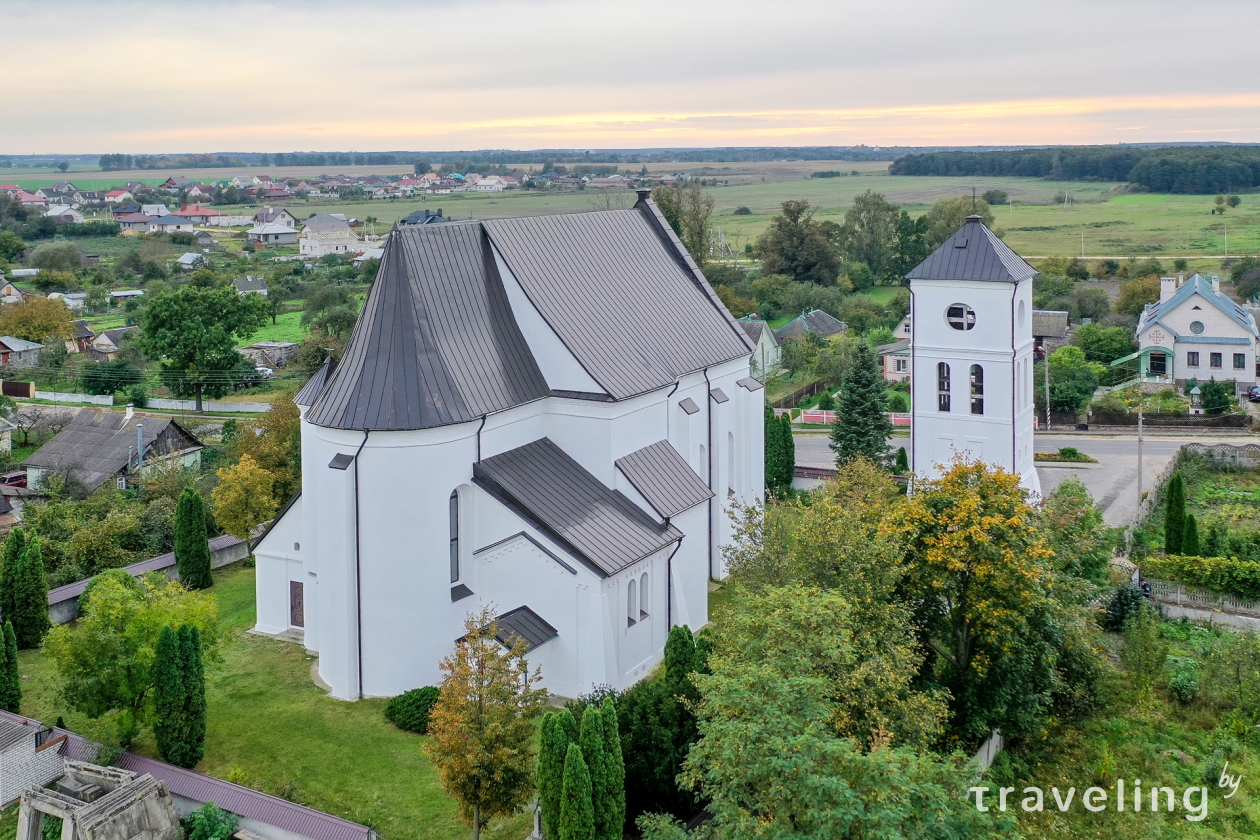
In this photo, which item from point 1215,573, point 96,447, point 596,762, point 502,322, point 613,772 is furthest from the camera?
point 96,447

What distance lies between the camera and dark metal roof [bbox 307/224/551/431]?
24.7 metres

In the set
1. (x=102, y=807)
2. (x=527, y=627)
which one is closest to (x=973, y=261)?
(x=527, y=627)

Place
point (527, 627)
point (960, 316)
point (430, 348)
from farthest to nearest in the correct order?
point (960, 316) → point (430, 348) → point (527, 627)

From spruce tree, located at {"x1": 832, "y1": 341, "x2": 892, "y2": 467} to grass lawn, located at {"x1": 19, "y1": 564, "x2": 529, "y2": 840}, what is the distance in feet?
76.8

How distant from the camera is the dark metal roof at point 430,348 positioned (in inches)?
972

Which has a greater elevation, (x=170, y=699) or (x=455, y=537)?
(x=455, y=537)

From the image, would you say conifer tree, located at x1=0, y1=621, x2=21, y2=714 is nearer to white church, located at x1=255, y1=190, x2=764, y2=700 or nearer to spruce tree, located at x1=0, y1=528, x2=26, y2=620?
spruce tree, located at x1=0, y1=528, x2=26, y2=620

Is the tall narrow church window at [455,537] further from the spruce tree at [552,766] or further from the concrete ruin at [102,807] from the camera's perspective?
the spruce tree at [552,766]

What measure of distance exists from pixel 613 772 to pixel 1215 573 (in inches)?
803

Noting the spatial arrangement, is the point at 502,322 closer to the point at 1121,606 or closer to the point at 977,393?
the point at 977,393

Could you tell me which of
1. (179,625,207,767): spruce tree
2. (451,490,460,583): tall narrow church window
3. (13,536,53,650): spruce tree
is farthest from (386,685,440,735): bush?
(13,536,53,650): spruce tree

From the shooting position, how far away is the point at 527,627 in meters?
25.2

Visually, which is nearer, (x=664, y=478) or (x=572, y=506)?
(x=572, y=506)

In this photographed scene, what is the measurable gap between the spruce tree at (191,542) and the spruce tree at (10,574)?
13.7 ft
